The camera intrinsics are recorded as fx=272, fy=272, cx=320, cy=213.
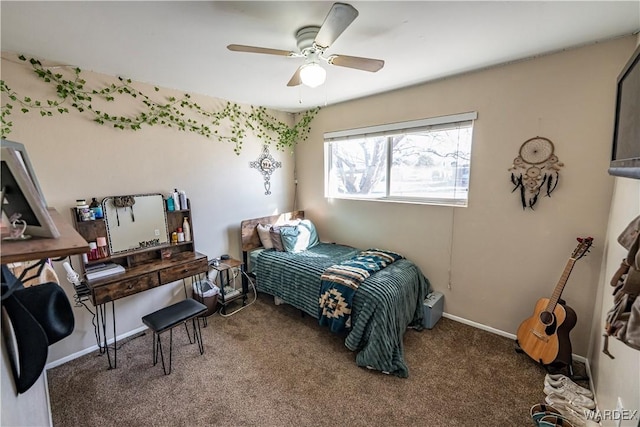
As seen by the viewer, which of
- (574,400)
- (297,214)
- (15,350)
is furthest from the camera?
(297,214)

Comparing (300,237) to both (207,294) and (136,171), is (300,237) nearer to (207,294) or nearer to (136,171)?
(207,294)

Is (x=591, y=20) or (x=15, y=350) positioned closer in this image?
(x=15, y=350)

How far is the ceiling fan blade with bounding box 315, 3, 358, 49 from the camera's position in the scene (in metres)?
1.23

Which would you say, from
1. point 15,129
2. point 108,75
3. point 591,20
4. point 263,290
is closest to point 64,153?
point 15,129

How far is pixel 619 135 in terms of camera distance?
1.52 m

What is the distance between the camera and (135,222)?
100 inches

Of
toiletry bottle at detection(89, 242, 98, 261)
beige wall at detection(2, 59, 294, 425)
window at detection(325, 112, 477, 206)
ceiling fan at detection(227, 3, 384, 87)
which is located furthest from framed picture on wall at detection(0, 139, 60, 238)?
window at detection(325, 112, 477, 206)

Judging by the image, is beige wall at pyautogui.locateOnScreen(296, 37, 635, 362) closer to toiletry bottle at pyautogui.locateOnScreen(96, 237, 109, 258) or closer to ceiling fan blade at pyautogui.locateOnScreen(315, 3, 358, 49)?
ceiling fan blade at pyautogui.locateOnScreen(315, 3, 358, 49)

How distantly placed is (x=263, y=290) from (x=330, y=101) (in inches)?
94.8

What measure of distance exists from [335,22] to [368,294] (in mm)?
1881

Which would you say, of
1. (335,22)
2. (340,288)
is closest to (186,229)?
(340,288)

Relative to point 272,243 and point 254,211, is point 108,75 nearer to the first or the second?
point 254,211

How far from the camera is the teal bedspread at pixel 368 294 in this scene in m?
2.14

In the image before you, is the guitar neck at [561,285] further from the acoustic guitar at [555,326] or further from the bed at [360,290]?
the bed at [360,290]
